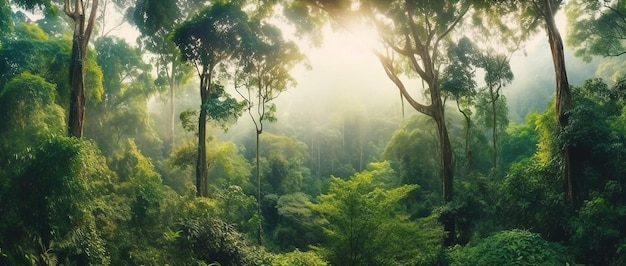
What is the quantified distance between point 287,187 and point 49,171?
16.2m

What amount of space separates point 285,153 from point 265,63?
10805 mm

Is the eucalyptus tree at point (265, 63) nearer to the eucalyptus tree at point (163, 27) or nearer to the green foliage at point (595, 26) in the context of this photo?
the eucalyptus tree at point (163, 27)

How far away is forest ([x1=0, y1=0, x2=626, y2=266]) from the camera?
7.67 meters

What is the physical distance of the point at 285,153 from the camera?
25500 millimetres

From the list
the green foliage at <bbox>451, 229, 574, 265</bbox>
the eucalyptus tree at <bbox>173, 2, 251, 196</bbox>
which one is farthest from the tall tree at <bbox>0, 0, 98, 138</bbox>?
the green foliage at <bbox>451, 229, 574, 265</bbox>

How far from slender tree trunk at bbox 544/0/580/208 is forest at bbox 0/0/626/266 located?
0.15 ft

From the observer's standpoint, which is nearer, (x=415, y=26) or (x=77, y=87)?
(x=77, y=87)

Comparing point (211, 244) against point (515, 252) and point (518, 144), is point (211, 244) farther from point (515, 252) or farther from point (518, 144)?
point (518, 144)

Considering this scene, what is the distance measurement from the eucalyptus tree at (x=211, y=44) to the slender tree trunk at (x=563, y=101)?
9.13 metres

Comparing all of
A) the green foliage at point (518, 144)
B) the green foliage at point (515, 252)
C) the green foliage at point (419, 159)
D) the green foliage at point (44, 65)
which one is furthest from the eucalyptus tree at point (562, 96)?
the green foliage at point (518, 144)

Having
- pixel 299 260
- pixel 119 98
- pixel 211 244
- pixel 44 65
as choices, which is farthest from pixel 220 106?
pixel 119 98

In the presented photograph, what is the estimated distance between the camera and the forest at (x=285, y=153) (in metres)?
7.67

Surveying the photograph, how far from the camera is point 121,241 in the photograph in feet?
28.6

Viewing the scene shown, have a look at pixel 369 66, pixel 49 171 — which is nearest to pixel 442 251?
pixel 49 171
